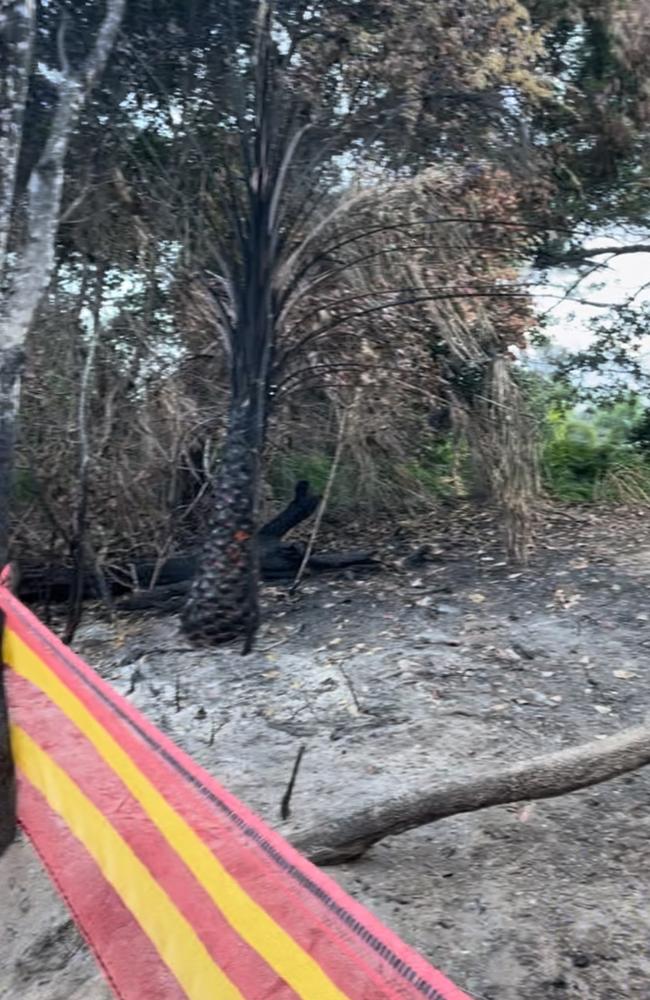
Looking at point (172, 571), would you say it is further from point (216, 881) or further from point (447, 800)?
point (216, 881)

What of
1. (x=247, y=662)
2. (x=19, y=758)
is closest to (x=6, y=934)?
(x=19, y=758)

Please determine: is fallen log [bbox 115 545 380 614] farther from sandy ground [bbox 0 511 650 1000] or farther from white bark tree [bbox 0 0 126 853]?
white bark tree [bbox 0 0 126 853]

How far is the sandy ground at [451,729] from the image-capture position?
3.31 m

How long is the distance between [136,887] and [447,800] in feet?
4.87

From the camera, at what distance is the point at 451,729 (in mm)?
5109

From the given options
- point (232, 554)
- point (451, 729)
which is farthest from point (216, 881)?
point (232, 554)

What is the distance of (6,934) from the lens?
354 cm

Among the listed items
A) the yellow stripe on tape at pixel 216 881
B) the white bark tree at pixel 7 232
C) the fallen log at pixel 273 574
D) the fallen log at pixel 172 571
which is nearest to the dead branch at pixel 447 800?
the yellow stripe on tape at pixel 216 881

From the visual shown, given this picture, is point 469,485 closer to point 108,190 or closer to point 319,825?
point 108,190

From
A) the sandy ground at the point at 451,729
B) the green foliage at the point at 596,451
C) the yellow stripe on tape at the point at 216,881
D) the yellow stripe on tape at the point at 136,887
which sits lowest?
the sandy ground at the point at 451,729

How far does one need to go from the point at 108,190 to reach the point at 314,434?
263 cm

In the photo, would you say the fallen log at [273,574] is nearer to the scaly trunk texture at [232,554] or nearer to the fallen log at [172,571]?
the fallen log at [172,571]

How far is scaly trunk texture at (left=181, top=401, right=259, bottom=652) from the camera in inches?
267

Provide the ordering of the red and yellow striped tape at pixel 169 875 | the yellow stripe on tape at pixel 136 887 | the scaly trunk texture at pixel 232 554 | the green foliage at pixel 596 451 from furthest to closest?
the green foliage at pixel 596 451, the scaly trunk texture at pixel 232 554, the yellow stripe on tape at pixel 136 887, the red and yellow striped tape at pixel 169 875
